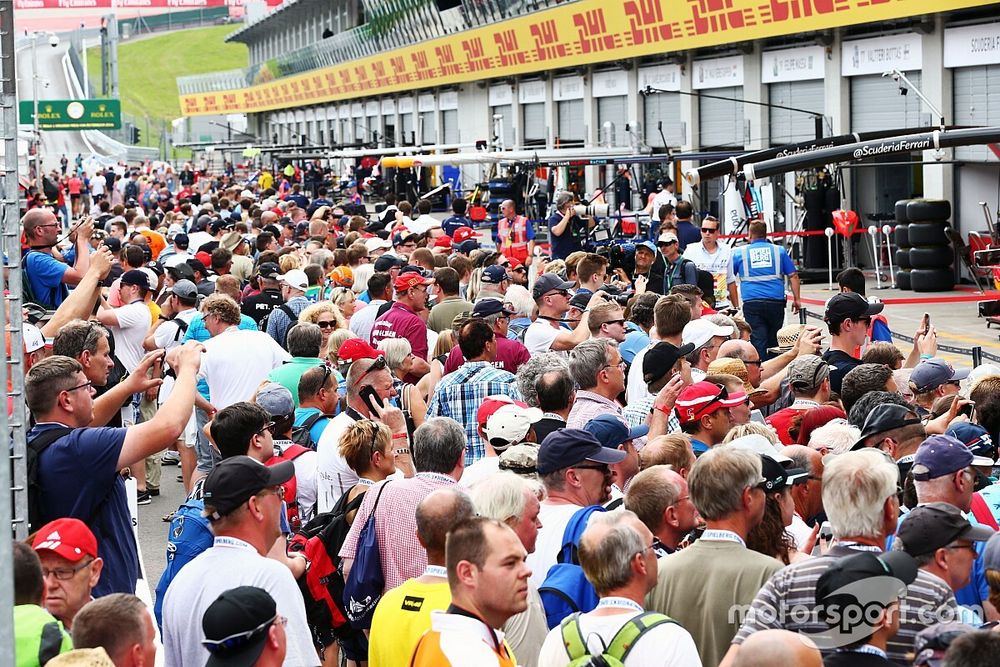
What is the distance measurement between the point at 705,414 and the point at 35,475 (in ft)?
10.1

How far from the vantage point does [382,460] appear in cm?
645

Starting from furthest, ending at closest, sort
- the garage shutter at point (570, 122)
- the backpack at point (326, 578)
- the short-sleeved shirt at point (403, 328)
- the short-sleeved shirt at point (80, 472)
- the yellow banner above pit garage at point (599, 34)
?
the garage shutter at point (570, 122) < the yellow banner above pit garage at point (599, 34) < the short-sleeved shirt at point (403, 328) < the backpack at point (326, 578) < the short-sleeved shirt at point (80, 472)

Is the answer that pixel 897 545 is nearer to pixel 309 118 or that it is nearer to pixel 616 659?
pixel 616 659

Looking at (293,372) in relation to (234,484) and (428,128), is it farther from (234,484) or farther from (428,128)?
(428,128)

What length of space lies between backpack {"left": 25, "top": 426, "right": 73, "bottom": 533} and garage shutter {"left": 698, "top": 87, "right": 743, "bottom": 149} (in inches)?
978

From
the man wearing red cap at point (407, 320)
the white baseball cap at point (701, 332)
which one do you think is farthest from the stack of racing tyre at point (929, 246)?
the white baseball cap at point (701, 332)

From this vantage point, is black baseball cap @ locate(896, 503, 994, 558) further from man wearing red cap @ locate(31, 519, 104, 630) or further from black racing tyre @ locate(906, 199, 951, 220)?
black racing tyre @ locate(906, 199, 951, 220)

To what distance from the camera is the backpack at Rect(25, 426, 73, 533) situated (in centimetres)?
581

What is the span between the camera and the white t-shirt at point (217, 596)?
15.9 feet

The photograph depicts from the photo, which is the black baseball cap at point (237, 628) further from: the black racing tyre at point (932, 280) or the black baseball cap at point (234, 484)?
the black racing tyre at point (932, 280)

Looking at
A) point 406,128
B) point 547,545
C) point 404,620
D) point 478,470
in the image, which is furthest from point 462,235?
point 406,128

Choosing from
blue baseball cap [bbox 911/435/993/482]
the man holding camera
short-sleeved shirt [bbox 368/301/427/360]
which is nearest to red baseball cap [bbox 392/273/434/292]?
short-sleeved shirt [bbox 368/301/427/360]

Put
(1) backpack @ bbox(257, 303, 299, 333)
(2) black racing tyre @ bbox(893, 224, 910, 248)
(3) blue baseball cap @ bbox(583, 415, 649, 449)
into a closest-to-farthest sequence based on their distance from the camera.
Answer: (3) blue baseball cap @ bbox(583, 415, 649, 449), (1) backpack @ bbox(257, 303, 299, 333), (2) black racing tyre @ bbox(893, 224, 910, 248)

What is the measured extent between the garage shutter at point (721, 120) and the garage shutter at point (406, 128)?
2579cm
